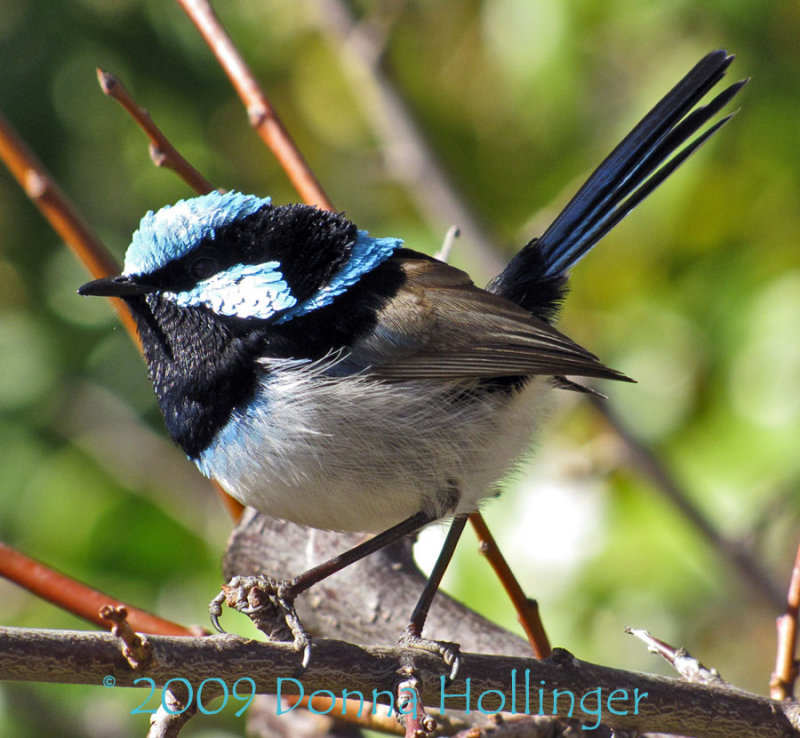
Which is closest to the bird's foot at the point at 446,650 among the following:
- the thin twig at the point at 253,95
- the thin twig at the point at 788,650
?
the thin twig at the point at 253,95

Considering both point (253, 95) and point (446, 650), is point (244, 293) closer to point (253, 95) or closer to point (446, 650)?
point (253, 95)

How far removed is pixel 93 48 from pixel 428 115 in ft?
4.33

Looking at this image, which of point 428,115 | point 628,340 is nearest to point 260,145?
point 428,115

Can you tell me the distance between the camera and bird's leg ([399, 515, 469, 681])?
1879 mm

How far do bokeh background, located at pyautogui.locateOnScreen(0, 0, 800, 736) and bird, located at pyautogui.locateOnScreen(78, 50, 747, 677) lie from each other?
842mm

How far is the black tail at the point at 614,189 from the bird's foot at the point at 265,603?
1077mm

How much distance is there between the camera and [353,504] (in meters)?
2.18

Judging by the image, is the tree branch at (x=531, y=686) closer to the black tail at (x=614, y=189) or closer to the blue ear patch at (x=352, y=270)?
the blue ear patch at (x=352, y=270)

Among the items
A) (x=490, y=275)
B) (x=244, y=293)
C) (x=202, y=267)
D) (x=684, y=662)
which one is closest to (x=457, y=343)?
(x=244, y=293)

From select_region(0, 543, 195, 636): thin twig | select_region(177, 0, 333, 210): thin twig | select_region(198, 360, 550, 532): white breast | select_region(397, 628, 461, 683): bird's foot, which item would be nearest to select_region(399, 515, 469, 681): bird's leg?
select_region(397, 628, 461, 683): bird's foot

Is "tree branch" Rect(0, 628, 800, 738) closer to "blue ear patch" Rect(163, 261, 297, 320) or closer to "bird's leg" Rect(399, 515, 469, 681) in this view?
"bird's leg" Rect(399, 515, 469, 681)

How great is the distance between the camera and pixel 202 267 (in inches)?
91.0

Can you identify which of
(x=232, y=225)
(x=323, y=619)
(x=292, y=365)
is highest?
(x=232, y=225)

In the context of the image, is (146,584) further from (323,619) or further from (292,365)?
(292,365)
